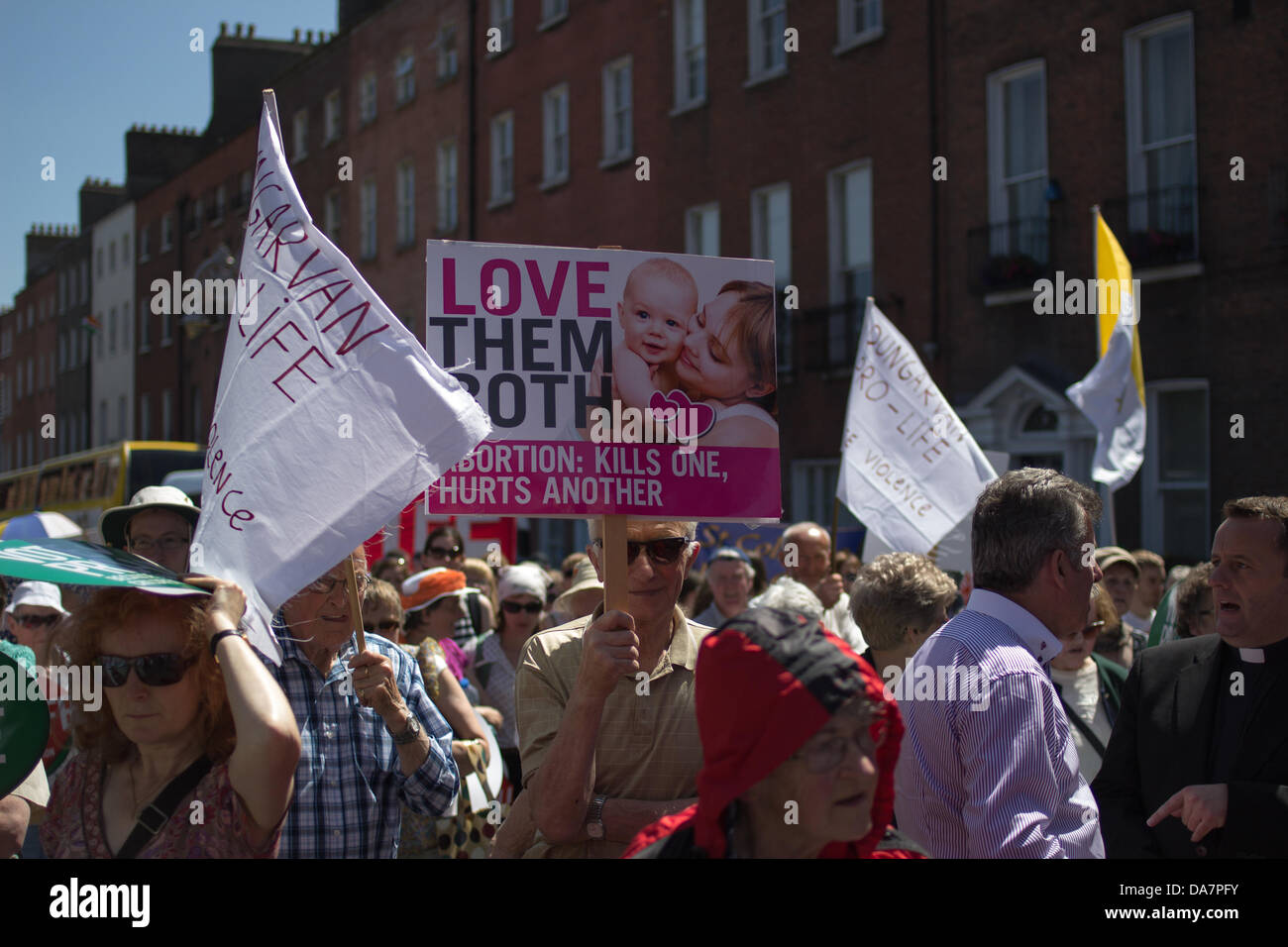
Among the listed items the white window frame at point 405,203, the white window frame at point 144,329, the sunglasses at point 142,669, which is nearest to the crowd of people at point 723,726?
the sunglasses at point 142,669

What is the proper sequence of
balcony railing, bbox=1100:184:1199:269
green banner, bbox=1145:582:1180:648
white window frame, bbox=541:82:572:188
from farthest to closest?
white window frame, bbox=541:82:572:188 < balcony railing, bbox=1100:184:1199:269 < green banner, bbox=1145:582:1180:648

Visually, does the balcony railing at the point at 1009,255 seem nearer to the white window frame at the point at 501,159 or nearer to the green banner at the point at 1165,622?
the green banner at the point at 1165,622

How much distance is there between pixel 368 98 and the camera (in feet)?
112

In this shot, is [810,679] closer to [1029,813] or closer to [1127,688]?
[1029,813]

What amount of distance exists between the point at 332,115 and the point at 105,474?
14386 millimetres

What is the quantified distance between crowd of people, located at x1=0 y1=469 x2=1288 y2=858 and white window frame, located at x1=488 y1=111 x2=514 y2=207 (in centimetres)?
2516

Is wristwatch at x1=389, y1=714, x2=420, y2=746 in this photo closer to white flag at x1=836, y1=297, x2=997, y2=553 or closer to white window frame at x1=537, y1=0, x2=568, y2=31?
white flag at x1=836, y1=297, x2=997, y2=553

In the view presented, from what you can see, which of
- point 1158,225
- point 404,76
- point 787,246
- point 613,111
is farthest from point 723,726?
point 404,76

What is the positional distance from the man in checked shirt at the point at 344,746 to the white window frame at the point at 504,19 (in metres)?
25.8

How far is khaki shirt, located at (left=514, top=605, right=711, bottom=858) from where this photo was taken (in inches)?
126

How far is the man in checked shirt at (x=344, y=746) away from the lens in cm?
351

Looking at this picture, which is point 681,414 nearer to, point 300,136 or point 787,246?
point 787,246

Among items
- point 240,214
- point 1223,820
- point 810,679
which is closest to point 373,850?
point 810,679

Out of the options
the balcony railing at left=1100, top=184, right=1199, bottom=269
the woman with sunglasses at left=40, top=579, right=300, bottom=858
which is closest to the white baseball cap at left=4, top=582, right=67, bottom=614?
the woman with sunglasses at left=40, top=579, right=300, bottom=858
